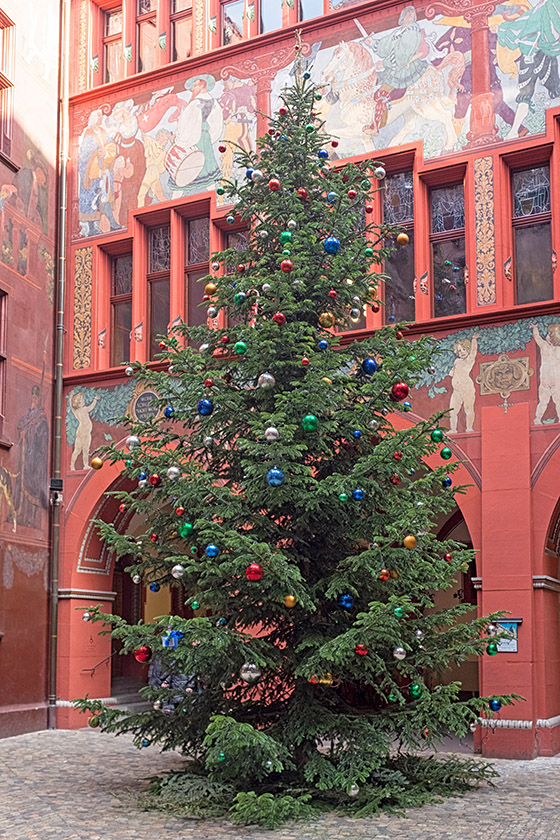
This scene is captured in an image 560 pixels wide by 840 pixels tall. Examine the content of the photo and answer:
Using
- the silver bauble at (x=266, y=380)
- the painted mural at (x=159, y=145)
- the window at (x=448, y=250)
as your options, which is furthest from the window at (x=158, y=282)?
the silver bauble at (x=266, y=380)

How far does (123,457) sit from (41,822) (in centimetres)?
277

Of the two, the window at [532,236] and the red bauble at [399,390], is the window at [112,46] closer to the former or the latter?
the window at [532,236]

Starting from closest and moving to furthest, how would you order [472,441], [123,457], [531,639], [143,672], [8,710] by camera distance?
1. [123,457]
2. [531,639]
3. [472,441]
4. [8,710]
5. [143,672]

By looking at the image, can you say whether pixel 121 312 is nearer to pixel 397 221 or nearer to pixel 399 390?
pixel 397 221

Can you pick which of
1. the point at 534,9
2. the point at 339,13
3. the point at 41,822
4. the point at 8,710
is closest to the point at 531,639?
the point at 41,822

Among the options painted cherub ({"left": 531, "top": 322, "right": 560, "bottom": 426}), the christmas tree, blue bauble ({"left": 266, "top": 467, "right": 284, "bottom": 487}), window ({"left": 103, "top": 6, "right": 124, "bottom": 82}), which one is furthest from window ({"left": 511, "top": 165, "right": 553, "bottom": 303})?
window ({"left": 103, "top": 6, "right": 124, "bottom": 82})

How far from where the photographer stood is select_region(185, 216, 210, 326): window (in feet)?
45.6

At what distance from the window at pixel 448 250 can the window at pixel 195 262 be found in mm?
3200

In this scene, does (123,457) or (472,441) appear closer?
(123,457)

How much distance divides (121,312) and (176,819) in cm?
858

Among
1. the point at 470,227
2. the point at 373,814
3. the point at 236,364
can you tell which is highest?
the point at 470,227

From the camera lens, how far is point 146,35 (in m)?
15.1

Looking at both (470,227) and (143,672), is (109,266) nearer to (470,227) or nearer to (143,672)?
(470,227)

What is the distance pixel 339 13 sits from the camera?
1320 centimetres
